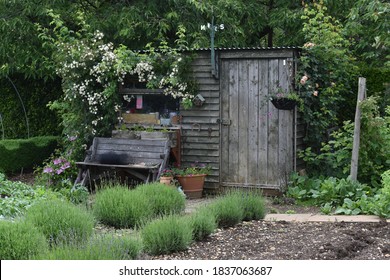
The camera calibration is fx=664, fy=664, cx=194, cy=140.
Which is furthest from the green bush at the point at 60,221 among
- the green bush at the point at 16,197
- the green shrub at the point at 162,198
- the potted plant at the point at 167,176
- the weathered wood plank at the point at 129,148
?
the weathered wood plank at the point at 129,148

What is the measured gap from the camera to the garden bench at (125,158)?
9758 millimetres

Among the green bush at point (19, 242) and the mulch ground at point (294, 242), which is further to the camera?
the mulch ground at point (294, 242)

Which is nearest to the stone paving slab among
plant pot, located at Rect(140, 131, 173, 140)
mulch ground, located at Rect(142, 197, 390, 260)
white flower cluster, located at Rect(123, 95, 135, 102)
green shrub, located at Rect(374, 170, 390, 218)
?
green shrub, located at Rect(374, 170, 390, 218)

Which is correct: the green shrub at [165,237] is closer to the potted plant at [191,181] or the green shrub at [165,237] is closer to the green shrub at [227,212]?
the green shrub at [227,212]

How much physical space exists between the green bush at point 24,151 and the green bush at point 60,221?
7.00m

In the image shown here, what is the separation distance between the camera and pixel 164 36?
12375 millimetres

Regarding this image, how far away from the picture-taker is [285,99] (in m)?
9.33

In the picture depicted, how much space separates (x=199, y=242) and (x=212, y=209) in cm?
71

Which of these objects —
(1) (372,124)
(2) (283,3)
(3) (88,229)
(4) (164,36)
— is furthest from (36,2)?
(3) (88,229)


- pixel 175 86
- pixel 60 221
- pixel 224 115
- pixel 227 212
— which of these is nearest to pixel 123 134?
pixel 175 86

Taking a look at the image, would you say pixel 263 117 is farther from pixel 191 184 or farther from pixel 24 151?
pixel 24 151

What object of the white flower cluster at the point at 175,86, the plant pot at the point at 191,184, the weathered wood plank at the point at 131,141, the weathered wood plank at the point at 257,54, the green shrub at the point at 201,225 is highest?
the weathered wood plank at the point at 257,54

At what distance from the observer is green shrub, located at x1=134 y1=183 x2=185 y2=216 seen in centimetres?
704

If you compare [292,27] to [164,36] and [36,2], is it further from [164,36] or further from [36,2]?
[36,2]
